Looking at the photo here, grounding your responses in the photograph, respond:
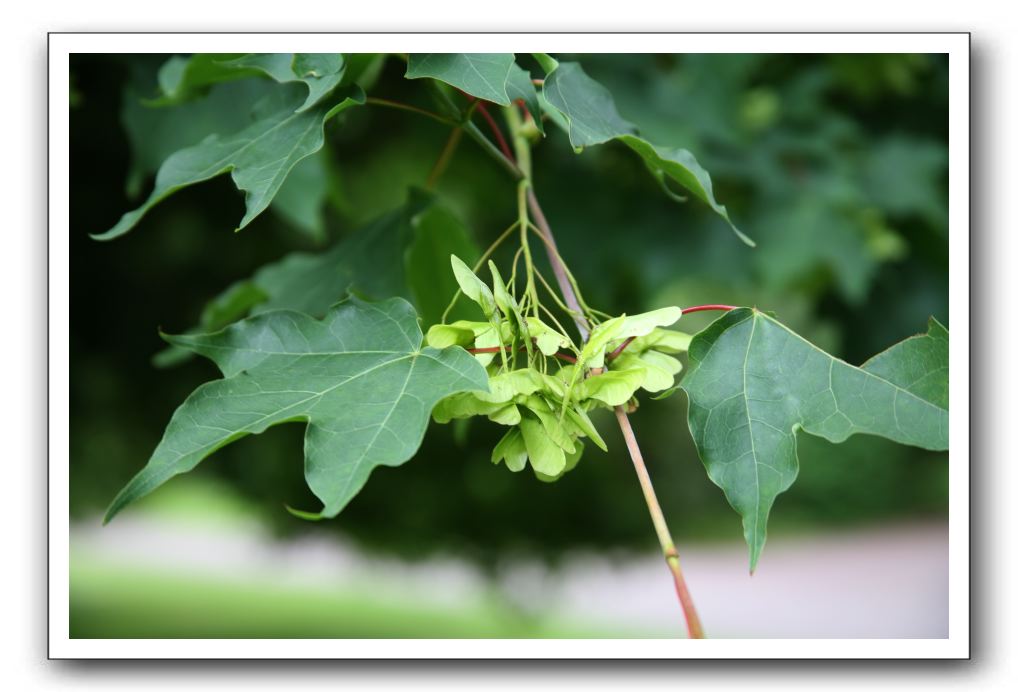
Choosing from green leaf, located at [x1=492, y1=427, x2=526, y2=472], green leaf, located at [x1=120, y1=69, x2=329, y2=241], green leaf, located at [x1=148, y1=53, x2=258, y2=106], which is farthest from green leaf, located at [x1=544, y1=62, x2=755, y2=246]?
green leaf, located at [x1=120, y1=69, x2=329, y2=241]

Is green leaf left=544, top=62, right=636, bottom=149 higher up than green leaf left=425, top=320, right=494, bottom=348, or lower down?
higher up

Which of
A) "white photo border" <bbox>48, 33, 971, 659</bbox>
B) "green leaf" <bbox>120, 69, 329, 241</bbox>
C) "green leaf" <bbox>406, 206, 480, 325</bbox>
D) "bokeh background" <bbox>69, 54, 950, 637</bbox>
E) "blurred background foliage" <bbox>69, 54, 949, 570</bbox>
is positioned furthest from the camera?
"bokeh background" <bbox>69, 54, 950, 637</bbox>

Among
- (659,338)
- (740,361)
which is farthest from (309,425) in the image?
(740,361)

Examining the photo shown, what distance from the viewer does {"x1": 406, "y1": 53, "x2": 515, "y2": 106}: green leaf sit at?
111 centimetres

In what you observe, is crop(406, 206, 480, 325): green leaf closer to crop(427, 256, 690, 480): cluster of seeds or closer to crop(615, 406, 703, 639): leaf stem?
crop(427, 256, 690, 480): cluster of seeds

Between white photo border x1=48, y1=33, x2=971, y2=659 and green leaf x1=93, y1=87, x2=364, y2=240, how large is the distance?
9.4 inches

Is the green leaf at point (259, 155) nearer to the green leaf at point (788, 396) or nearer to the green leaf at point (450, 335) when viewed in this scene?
the green leaf at point (450, 335)

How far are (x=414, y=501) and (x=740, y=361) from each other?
4241mm

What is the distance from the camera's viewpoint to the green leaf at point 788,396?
1067 millimetres

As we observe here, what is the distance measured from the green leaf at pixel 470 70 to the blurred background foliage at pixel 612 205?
57cm

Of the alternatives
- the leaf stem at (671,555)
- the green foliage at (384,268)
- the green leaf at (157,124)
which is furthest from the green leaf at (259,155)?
the green leaf at (157,124)

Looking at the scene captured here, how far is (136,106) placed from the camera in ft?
6.33

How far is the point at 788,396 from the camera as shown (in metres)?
1.12
